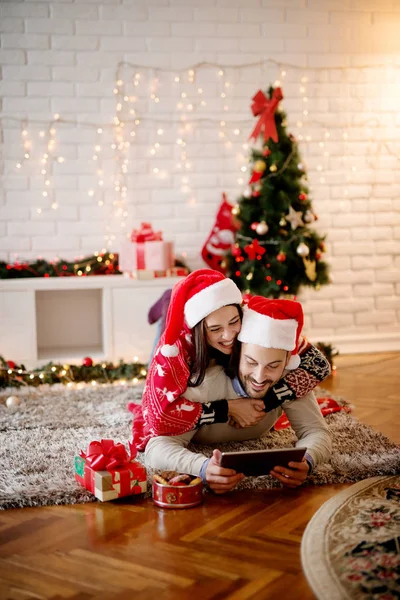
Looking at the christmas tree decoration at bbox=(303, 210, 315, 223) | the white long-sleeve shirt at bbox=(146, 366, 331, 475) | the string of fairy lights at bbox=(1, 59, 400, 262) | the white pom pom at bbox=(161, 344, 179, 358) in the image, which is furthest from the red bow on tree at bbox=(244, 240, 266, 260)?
the white pom pom at bbox=(161, 344, 179, 358)

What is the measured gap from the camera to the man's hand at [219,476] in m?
2.53

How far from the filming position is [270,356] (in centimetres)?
270

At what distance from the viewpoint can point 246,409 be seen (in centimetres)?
288

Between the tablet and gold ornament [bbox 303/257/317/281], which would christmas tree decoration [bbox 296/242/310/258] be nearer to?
gold ornament [bbox 303/257/317/281]

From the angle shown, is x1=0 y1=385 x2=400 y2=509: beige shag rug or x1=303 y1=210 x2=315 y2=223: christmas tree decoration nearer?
x1=0 y1=385 x2=400 y2=509: beige shag rug

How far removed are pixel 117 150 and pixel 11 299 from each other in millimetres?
1257

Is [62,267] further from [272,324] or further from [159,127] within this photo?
[272,324]

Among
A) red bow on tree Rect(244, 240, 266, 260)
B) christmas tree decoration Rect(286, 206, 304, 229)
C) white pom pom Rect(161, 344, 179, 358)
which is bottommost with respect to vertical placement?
white pom pom Rect(161, 344, 179, 358)

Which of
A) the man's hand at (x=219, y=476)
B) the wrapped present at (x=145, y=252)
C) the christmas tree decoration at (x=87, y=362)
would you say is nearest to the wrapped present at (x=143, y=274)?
the wrapped present at (x=145, y=252)

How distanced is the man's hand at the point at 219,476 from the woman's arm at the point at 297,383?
39 cm

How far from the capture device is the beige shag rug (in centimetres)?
266

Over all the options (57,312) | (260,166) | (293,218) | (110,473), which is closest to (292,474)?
(110,473)

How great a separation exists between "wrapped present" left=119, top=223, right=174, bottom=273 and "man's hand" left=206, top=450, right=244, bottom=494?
2447 millimetres

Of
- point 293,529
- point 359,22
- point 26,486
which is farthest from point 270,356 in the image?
point 359,22
